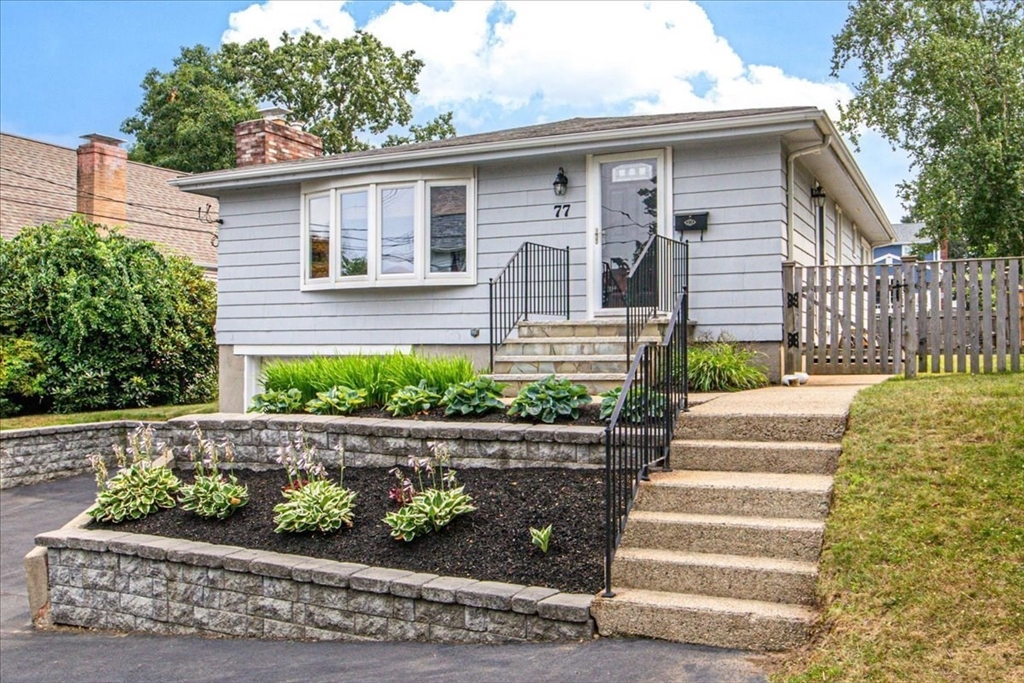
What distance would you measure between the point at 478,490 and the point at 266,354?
715 centimetres

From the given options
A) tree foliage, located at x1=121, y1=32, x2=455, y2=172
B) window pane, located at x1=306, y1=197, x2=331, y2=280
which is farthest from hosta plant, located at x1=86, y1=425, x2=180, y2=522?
tree foliage, located at x1=121, y1=32, x2=455, y2=172

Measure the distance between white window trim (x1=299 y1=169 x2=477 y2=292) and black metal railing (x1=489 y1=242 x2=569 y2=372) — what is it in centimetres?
66

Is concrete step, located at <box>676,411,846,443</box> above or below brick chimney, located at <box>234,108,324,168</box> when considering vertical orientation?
below

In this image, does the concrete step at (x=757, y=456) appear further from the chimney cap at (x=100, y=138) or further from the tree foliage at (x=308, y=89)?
the tree foliage at (x=308, y=89)

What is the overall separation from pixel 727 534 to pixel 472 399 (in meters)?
2.84

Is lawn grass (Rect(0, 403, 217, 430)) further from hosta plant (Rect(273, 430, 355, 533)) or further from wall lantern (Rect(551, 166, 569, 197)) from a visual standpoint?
hosta plant (Rect(273, 430, 355, 533))

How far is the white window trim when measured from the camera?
10805 mm

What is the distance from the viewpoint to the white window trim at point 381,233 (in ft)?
35.4

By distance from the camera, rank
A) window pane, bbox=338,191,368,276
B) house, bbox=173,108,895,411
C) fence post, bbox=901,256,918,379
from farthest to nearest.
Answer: window pane, bbox=338,191,368,276 < house, bbox=173,108,895,411 < fence post, bbox=901,256,918,379

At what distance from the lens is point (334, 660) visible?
16.1 feet

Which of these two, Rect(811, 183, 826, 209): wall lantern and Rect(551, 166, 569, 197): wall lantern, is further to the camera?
Rect(811, 183, 826, 209): wall lantern

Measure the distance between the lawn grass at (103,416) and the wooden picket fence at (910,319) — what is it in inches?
356

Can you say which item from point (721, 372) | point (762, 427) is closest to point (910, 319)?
point (721, 372)

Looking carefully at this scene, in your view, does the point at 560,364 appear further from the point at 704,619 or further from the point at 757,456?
the point at 704,619
